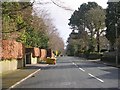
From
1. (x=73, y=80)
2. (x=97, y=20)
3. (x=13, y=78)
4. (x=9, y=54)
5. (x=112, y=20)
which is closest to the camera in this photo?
(x=73, y=80)

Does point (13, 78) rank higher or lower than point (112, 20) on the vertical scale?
lower

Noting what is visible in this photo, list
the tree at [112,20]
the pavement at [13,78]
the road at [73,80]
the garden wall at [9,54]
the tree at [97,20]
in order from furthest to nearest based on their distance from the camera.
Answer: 1. the tree at [97,20]
2. the tree at [112,20]
3. the garden wall at [9,54]
4. the road at [73,80]
5. the pavement at [13,78]

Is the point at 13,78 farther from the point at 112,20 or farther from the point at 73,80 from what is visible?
→ the point at 112,20

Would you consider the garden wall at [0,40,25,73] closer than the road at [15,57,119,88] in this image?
No

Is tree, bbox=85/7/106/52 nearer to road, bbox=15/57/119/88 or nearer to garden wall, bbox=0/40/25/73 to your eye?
garden wall, bbox=0/40/25/73

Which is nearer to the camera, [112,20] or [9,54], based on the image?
[9,54]

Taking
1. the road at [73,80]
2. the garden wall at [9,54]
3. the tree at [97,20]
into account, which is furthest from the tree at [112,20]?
the road at [73,80]

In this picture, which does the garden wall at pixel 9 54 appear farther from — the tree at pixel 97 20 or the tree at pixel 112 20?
the tree at pixel 97 20

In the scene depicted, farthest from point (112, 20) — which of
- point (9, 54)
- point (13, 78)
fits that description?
point (13, 78)

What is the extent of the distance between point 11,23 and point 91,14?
66069 millimetres

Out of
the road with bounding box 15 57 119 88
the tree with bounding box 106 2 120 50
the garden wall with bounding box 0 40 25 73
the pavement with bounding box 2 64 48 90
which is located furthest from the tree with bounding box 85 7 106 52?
the pavement with bounding box 2 64 48 90

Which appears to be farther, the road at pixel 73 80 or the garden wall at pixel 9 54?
the garden wall at pixel 9 54

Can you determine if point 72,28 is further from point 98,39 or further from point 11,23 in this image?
point 11,23

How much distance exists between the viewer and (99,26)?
3903 inches
